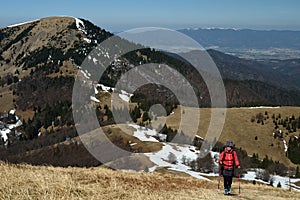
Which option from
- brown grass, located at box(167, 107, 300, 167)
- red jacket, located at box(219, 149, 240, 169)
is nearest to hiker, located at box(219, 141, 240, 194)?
red jacket, located at box(219, 149, 240, 169)

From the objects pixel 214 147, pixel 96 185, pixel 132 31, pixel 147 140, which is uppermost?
pixel 132 31

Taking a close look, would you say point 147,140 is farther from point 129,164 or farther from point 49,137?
point 49,137

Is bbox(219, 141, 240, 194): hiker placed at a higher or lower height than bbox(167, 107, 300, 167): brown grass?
higher

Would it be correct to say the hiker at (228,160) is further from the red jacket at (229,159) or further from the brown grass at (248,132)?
the brown grass at (248,132)

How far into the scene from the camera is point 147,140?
11625cm

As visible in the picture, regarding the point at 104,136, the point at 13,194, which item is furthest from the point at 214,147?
the point at 13,194

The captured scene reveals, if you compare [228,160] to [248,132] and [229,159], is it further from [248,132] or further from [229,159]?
[248,132]

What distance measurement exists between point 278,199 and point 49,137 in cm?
17666

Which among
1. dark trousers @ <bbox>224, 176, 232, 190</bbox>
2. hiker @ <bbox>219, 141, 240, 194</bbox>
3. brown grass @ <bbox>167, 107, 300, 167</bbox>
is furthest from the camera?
brown grass @ <bbox>167, 107, 300, 167</bbox>

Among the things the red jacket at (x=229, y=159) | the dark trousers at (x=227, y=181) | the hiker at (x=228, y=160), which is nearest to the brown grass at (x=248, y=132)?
the dark trousers at (x=227, y=181)

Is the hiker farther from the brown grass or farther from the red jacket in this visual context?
the brown grass

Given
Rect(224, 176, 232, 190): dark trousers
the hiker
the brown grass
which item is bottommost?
the brown grass

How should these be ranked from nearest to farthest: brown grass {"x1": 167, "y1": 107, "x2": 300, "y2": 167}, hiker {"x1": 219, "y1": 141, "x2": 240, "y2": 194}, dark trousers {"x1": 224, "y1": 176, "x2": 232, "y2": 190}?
hiker {"x1": 219, "y1": 141, "x2": 240, "y2": 194}, dark trousers {"x1": 224, "y1": 176, "x2": 232, "y2": 190}, brown grass {"x1": 167, "y1": 107, "x2": 300, "y2": 167}

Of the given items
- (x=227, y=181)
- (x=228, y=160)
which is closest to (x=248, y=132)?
(x=227, y=181)
